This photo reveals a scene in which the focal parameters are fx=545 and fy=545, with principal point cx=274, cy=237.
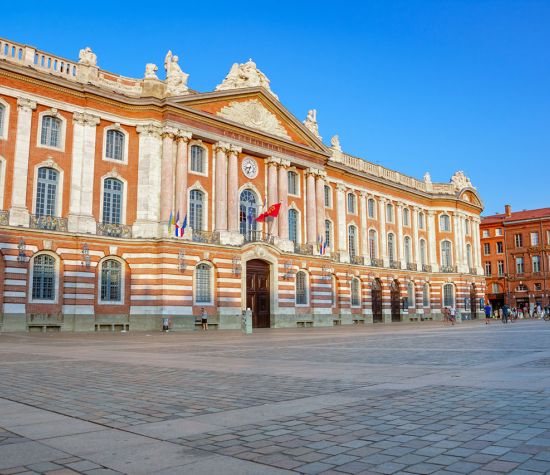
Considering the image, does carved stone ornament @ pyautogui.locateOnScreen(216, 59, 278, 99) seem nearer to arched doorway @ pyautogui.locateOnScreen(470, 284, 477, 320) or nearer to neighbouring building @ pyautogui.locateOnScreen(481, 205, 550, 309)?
arched doorway @ pyautogui.locateOnScreen(470, 284, 477, 320)

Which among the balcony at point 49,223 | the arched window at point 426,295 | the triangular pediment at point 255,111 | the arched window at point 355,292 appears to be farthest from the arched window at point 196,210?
the arched window at point 426,295

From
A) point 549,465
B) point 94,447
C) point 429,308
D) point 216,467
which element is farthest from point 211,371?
point 429,308

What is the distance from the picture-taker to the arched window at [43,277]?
3020 centimetres

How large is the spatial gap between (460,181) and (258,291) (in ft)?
126

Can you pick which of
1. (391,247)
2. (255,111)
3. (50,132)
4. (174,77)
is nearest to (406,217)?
(391,247)

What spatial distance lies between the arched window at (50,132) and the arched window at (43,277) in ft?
22.0

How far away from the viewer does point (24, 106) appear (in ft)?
101

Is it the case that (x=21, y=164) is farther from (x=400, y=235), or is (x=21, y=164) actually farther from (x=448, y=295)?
(x=448, y=295)

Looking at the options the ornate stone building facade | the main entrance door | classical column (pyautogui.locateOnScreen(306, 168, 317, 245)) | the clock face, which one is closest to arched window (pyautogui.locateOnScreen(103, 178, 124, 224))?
the ornate stone building facade

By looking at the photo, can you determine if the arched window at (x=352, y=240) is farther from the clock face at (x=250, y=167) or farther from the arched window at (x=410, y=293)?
the clock face at (x=250, y=167)

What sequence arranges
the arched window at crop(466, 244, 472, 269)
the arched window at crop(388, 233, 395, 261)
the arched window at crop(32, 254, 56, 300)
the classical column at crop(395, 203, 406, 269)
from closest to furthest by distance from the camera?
the arched window at crop(32, 254, 56, 300) < the arched window at crop(388, 233, 395, 261) < the classical column at crop(395, 203, 406, 269) < the arched window at crop(466, 244, 472, 269)

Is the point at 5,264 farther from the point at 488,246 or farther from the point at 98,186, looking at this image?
the point at 488,246

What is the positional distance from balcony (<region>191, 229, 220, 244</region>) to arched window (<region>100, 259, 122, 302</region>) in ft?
17.0

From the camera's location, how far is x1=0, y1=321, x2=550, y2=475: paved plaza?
4387mm
